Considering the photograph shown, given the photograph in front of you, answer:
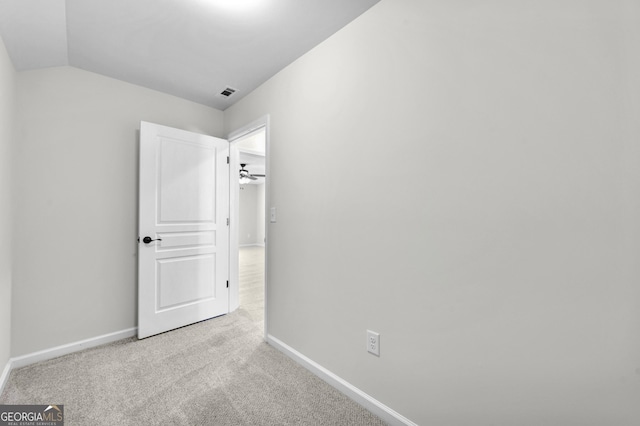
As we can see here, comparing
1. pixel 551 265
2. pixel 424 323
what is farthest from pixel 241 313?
pixel 551 265

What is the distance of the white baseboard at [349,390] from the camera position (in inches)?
59.8

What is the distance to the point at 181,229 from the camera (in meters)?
2.79

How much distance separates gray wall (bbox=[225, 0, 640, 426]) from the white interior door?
154 centimetres

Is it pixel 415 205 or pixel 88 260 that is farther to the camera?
pixel 88 260

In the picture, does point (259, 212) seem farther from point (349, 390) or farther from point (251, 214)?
point (349, 390)

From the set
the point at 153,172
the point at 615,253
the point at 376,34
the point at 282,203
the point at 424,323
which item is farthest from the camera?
the point at 153,172

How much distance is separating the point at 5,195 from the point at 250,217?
8054mm

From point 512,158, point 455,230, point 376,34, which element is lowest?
point 455,230

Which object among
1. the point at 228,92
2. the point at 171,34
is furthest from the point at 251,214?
the point at 171,34

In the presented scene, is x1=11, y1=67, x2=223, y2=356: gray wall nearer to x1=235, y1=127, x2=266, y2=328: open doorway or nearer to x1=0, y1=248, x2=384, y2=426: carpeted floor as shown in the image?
x1=0, y1=248, x2=384, y2=426: carpeted floor

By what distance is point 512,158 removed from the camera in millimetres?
1145

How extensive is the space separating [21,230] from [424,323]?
9.55ft

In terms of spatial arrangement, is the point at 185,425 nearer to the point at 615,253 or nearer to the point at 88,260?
the point at 88,260

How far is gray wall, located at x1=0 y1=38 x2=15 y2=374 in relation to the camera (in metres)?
1.77
